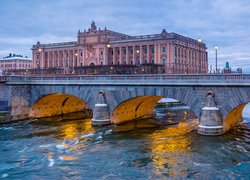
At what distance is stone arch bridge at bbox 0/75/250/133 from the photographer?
37188mm

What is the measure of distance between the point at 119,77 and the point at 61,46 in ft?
301

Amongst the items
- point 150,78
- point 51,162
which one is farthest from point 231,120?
point 51,162

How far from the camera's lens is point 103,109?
46594 mm

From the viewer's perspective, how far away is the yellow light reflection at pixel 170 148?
27.1 m

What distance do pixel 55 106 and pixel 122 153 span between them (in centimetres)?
3343

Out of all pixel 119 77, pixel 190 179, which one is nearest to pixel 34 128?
pixel 119 77

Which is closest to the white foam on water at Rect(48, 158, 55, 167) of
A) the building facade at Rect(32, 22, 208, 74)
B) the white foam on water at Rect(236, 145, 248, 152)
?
the white foam on water at Rect(236, 145, 248, 152)

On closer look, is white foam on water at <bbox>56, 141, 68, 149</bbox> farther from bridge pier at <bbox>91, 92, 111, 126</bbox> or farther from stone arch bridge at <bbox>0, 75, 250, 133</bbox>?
stone arch bridge at <bbox>0, 75, 250, 133</bbox>

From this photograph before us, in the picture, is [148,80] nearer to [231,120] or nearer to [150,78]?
[150,78]

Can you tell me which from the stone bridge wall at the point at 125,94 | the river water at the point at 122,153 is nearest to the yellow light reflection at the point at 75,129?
the river water at the point at 122,153

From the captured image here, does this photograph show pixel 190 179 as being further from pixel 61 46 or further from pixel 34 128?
pixel 61 46

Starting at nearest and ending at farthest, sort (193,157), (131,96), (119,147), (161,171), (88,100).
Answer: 1. (161,171)
2. (193,157)
3. (119,147)
4. (131,96)
5. (88,100)

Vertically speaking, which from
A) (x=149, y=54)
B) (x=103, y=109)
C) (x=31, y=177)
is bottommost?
(x=31, y=177)

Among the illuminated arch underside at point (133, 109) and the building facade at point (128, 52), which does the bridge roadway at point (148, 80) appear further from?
the building facade at point (128, 52)
